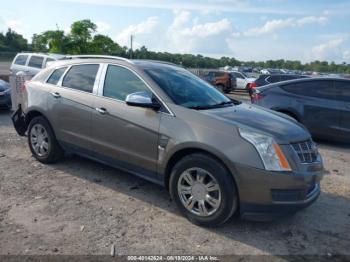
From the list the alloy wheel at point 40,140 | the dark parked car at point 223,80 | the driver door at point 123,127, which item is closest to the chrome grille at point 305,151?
the driver door at point 123,127

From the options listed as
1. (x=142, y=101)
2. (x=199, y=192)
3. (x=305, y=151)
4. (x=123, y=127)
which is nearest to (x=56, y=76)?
(x=123, y=127)

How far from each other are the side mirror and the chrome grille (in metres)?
1.61

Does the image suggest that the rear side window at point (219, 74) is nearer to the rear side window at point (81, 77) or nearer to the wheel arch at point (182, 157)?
the rear side window at point (81, 77)

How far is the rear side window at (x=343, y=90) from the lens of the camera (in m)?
→ 8.85

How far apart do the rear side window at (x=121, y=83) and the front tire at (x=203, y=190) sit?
1.17m

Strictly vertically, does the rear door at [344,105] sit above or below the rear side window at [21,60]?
below

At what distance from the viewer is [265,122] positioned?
4.41 m

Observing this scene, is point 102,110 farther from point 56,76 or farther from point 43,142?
point 43,142

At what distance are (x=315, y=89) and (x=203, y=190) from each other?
598 cm

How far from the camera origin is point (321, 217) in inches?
185

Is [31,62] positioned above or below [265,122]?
above

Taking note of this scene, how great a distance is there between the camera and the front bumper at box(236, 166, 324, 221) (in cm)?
389

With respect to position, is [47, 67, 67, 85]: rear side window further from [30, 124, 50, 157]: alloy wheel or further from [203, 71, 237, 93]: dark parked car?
[203, 71, 237, 93]: dark parked car

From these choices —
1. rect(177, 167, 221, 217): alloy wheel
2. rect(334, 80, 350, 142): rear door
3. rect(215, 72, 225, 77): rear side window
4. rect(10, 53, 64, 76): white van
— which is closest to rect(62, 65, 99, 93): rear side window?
rect(177, 167, 221, 217): alloy wheel
